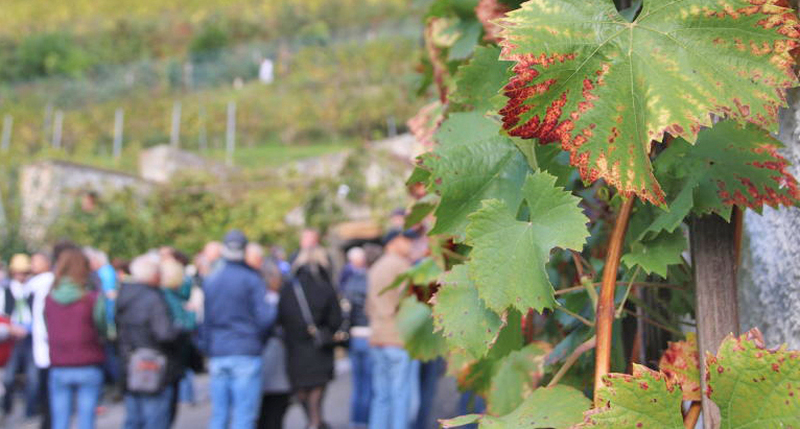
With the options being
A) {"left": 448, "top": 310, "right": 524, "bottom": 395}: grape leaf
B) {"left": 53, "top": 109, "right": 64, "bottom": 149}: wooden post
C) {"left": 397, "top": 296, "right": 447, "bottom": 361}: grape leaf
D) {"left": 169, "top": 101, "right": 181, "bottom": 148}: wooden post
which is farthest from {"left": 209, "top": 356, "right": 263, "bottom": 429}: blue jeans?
{"left": 53, "top": 109, "right": 64, "bottom": 149}: wooden post

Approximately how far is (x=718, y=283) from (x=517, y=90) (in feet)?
1.13

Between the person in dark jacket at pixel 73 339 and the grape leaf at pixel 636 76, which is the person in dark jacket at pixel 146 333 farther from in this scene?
the grape leaf at pixel 636 76

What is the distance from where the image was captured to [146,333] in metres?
6.48

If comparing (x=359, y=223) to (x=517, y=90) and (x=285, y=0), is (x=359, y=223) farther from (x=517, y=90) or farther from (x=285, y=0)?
(x=285, y=0)

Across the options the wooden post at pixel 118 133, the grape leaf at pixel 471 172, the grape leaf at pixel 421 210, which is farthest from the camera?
the wooden post at pixel 118 133

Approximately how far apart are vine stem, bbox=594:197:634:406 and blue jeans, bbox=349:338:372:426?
23.0ft

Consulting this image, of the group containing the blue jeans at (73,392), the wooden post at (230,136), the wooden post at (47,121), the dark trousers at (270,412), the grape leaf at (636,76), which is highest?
the wooden post at (47,121)

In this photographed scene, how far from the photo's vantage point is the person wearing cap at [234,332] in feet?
21.3

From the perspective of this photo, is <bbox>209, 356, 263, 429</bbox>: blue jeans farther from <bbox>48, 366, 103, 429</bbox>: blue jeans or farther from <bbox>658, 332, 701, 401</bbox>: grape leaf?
<bbox>658, 332, 701, 401</bbox>: grape leaf

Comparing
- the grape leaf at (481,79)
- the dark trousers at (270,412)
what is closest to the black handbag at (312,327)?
the dark trousers at (270,412)

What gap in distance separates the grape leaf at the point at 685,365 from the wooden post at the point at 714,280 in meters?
0.03

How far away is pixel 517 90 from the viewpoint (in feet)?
2.77

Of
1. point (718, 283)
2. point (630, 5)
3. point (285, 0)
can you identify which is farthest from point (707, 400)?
point (285, 0)

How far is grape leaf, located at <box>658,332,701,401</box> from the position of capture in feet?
3.31
